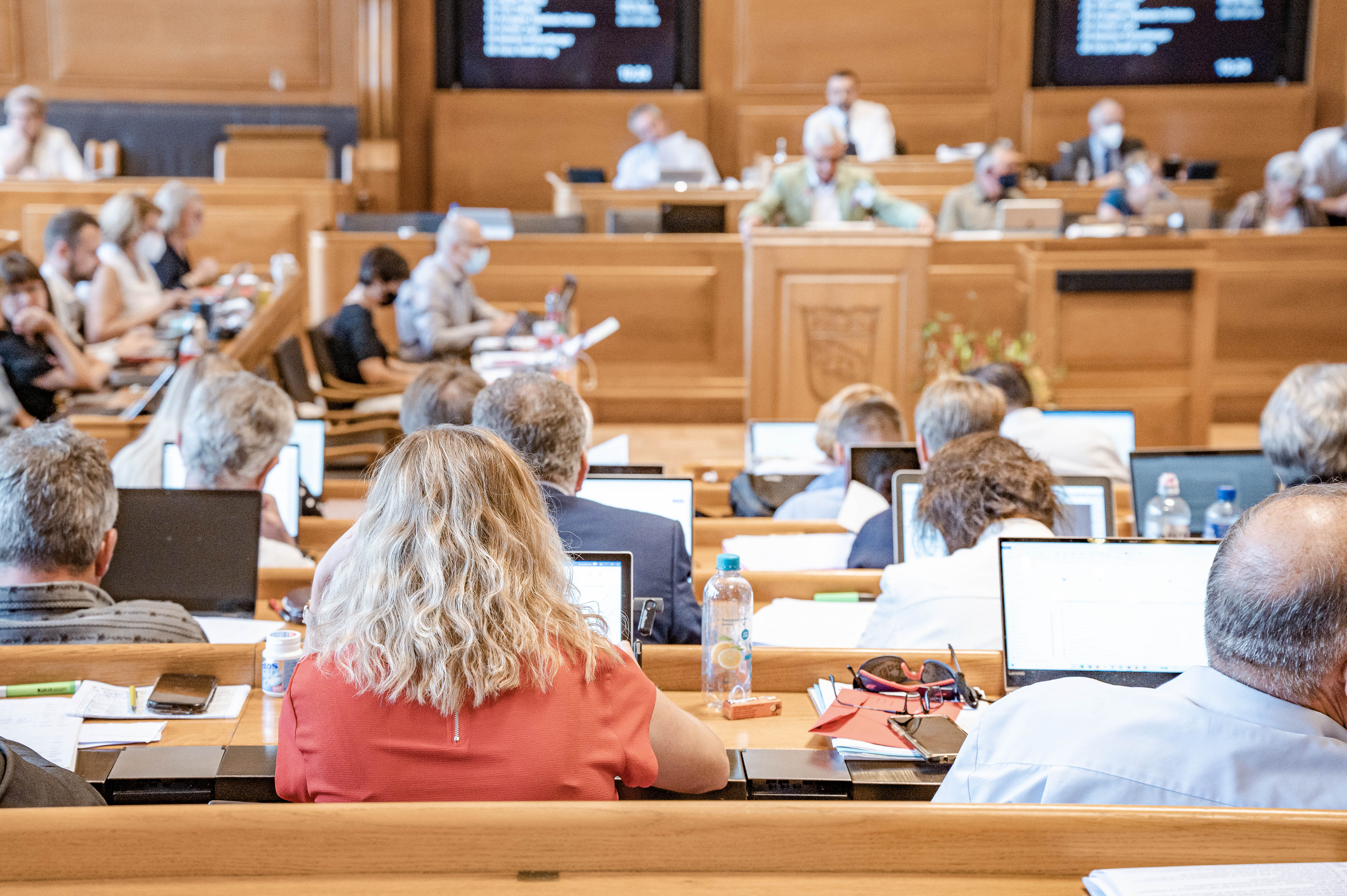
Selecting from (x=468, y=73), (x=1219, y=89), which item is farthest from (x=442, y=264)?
(x=1219, y=89)

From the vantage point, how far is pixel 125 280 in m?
6.32

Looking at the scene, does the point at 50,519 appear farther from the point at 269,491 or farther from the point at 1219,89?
the point at 1219,89

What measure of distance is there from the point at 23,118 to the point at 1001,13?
6818mm

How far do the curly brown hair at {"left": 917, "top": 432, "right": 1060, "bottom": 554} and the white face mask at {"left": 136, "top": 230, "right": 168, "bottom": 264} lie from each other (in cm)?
Answer: 518

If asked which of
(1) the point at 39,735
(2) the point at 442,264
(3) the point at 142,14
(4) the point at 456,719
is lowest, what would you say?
(1) the point at 39,735

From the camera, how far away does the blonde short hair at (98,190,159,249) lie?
6.37 metres

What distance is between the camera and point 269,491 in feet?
11.4

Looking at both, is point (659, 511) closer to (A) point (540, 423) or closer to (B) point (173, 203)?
(A) point (540, 423)

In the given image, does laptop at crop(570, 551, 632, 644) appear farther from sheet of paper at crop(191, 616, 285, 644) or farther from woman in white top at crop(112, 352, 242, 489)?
woman in white top at crop(112, 352, 242, 489)

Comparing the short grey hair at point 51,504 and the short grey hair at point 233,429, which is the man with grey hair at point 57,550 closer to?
the short grey hair at point 51,504

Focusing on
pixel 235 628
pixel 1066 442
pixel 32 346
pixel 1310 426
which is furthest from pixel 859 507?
pixel 32 346

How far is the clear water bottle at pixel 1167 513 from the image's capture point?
339 cm

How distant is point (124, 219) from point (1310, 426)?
209 inches

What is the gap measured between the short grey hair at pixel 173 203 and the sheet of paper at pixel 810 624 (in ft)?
16.9
